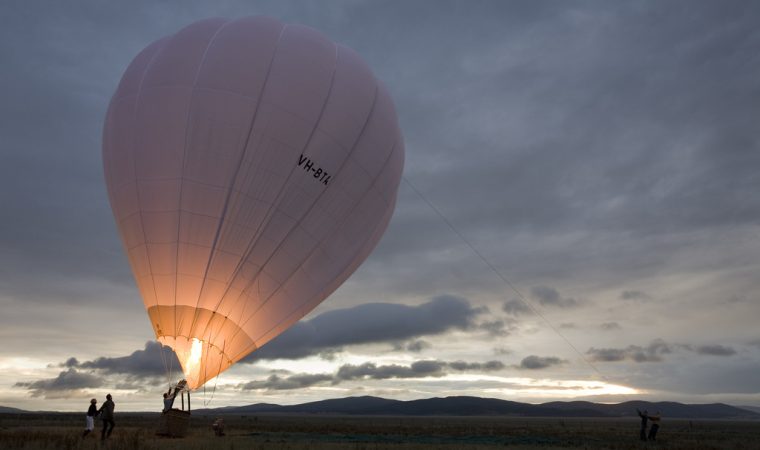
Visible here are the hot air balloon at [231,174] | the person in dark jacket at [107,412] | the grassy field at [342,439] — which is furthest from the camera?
the person in dark jacket at [107,412]

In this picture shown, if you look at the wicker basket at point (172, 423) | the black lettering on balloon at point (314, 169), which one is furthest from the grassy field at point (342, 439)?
the black lettering on balloon at point (314, 169)

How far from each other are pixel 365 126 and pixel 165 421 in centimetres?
1231

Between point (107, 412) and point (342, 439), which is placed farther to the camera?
point (342, 439)

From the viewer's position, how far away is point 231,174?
61.9ft

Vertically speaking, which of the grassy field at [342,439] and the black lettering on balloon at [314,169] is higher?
the black lettering on balloon at [314,169]

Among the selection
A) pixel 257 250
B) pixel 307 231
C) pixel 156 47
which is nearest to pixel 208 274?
pixel 257 250

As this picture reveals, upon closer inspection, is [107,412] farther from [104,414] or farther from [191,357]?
[191,357]

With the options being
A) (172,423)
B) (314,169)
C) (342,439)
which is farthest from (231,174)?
(342,439)

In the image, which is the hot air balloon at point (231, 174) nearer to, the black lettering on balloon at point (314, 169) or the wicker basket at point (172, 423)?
the black lettering on balloon at point (314, 169)

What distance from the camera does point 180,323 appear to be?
19203 millimetres

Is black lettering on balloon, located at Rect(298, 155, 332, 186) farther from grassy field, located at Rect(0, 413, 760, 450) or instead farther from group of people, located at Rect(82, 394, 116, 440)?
group of people, located at Rect(82, 394, 116, 440)

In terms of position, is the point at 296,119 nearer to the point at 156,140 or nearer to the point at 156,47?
the point at 156,140

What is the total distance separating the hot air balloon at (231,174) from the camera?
18.9m

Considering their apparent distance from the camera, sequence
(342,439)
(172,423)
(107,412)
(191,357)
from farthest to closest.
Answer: (342,439) → (107,412) → (191,357) → (172,423)
